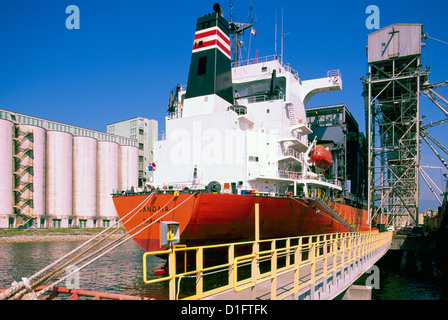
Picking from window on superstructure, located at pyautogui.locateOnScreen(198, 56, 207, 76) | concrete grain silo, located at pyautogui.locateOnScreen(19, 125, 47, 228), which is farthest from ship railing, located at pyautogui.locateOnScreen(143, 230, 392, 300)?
concrete grain silo, located at pyautogui.locateOnScreen(19, 125, 47, 228)

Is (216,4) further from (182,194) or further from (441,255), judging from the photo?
(441,255)

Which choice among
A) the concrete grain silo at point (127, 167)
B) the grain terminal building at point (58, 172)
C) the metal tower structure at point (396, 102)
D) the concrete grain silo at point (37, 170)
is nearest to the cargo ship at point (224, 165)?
the metal tower structure at point (396, 102)

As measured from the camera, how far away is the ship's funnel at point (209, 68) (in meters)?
22.9

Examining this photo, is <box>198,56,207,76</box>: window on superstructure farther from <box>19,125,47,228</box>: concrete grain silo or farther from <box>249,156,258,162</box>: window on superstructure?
<box>19,125,47,228</box>: concrete grain silo

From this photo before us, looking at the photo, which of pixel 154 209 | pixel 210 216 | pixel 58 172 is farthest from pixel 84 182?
pixel 210 216

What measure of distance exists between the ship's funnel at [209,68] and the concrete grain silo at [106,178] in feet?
150

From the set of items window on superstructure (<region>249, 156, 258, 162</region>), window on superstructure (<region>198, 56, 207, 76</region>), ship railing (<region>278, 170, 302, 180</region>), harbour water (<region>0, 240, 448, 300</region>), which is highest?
window on superstructure (<region>198, 56, 207, 76</region>)

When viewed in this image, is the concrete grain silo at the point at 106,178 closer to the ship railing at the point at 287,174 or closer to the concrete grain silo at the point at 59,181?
the concrete grain silo at the point at 59,181

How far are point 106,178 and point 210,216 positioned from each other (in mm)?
53415

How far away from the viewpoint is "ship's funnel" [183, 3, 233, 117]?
22.9 m

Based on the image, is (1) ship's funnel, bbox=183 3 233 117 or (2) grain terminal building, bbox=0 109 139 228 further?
(2) grain terminal building, bbox=0 109 139 228

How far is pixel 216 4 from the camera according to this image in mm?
23719

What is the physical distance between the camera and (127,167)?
70.9 metres

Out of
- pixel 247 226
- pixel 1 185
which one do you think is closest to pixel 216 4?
pixel 247 226
